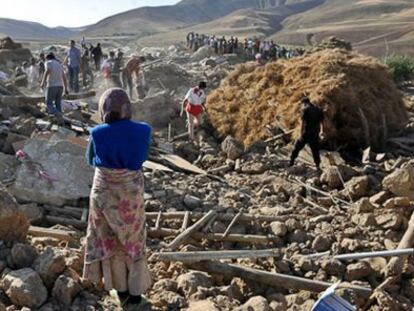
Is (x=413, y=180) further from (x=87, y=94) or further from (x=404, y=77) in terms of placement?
(x=404, y=77)

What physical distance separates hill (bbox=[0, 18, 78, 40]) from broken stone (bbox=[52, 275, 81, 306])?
106 m

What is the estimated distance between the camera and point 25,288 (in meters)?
4.43

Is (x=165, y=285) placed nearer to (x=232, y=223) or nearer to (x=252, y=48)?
(x=232, y=223)

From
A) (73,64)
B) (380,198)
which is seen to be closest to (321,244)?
(380,198)

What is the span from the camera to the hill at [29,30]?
114037mm

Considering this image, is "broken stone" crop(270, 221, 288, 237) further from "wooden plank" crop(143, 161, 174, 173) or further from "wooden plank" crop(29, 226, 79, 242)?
"wooden plank" crop(143, 161, 174, 173)

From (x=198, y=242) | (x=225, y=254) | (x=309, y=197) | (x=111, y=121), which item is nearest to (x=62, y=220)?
(x=198, y=242)

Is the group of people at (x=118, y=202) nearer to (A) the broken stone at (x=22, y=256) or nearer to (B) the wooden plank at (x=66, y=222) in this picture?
(A) the broken stone at (x=22, y=256)

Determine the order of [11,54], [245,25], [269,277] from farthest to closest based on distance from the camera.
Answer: [245,25]
[11,54]
[269,277]

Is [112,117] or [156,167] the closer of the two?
[112,117]

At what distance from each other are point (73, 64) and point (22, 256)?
472 inches

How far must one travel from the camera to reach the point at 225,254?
5719mm

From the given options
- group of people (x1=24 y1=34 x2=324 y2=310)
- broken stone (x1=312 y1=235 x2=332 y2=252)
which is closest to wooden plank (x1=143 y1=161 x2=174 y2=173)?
broken stone (x1=312 y1=235 x2=332 y2=252)

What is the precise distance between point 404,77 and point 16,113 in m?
16.6
